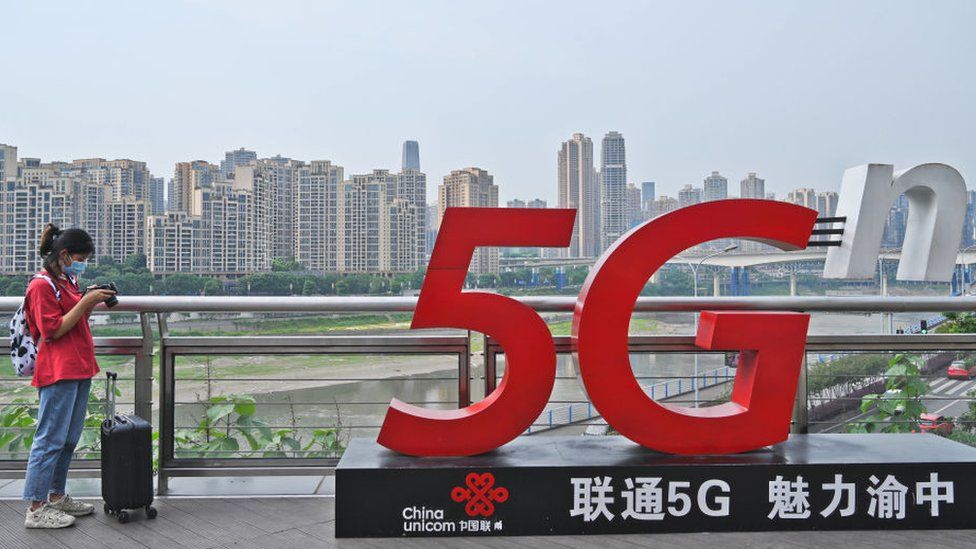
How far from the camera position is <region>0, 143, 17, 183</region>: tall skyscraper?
11.9 metres

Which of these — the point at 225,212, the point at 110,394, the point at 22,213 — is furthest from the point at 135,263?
the point at 110,394

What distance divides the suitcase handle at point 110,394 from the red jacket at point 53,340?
0.60 feet

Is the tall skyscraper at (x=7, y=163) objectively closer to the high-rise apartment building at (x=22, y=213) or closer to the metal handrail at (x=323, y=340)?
the high-rise apartment building at (x=22, y=213)

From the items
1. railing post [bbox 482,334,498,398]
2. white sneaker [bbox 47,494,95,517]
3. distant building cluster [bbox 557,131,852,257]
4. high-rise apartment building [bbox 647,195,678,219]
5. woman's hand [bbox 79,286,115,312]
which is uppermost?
distant building cluster [bbox 557,131,852,257]

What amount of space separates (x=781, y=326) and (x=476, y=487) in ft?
6.01

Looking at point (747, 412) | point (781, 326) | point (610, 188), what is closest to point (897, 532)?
point (747, 412)

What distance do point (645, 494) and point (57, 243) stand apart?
3180 mm

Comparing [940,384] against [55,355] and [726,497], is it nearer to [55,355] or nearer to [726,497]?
[726,497]

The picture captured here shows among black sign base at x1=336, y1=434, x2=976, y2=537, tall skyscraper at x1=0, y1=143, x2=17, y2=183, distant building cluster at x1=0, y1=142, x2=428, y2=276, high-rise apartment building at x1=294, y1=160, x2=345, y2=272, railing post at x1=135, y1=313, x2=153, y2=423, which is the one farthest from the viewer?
high-rise apartment building at x1=294, y1=160, x2=345, y2=272

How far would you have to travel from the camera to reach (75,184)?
38.5 ft

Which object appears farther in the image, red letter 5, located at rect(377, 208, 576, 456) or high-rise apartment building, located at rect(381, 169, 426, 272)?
high-rise apartment building, located at rect(381, 169, 426, 272)

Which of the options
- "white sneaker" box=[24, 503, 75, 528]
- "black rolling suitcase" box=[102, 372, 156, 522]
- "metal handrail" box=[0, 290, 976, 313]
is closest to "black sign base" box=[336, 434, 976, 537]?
"metal handrail" box=[0, 290, 976, 313]

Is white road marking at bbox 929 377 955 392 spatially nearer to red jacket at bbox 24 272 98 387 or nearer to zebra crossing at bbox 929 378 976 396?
zebra crossing at bbox 929 378 976 396

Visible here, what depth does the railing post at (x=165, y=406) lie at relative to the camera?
13.5 feet
